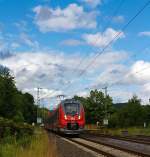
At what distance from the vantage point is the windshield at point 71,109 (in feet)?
132

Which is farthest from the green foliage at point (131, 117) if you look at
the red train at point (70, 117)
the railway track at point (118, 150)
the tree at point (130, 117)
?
the railway track at point (118, 150)

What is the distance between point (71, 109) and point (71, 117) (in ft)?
2.80

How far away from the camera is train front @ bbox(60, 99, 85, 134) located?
39.6 m

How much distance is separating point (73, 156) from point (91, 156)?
2.52ft

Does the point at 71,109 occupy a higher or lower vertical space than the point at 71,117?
higher

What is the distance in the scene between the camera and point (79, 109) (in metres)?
40.4

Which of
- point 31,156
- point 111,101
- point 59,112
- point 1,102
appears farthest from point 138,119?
point 31,156

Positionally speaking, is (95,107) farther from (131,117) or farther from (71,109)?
(71,109)

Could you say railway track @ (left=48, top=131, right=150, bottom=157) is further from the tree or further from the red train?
the tree

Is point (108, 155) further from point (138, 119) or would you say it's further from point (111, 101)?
point (111, 101)

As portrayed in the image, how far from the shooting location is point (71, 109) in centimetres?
4025

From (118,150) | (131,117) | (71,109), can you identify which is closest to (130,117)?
(131,117)

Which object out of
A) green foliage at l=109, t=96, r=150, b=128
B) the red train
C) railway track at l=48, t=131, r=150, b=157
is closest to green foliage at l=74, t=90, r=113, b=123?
green foliage at l=109, t=96, r=150, b=128

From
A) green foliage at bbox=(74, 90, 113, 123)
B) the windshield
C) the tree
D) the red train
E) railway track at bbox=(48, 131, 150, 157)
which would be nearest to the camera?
railway track at bbox=(48, 131, 150, 157)
